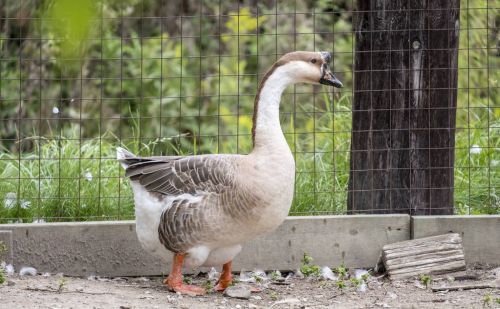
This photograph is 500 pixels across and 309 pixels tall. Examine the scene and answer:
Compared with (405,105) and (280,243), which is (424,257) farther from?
(405,105)

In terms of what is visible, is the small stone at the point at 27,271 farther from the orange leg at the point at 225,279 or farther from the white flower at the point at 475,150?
the white flower at the point at 475,150

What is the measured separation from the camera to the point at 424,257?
5527mm

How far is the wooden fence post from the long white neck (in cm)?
93

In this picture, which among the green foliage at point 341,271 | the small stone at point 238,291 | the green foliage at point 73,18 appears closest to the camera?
the green foliage at point 73,18

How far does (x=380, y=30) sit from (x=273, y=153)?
135cm

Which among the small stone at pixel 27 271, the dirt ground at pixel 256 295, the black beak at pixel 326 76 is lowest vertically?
the dirt ground at pixel 256 295

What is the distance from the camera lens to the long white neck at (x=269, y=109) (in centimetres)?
510

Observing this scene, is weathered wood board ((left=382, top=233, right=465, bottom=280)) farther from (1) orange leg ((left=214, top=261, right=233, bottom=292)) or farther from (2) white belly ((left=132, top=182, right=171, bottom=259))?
(2) white belly ((left=132, top=182, right=171, bottom=259))

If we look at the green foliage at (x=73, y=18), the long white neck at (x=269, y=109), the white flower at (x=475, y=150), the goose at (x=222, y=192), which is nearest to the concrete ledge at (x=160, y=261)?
the goose at (x=222, y=192)

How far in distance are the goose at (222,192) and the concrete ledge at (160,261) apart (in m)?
0.44

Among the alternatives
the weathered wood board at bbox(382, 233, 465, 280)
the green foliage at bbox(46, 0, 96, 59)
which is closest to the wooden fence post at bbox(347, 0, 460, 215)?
the weathered wood board at bbox(382, 233, 465, 280)

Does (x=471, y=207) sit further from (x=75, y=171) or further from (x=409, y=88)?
(x=75, y=171)

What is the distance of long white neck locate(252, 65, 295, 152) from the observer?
16.7 feet

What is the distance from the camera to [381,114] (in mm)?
5879
